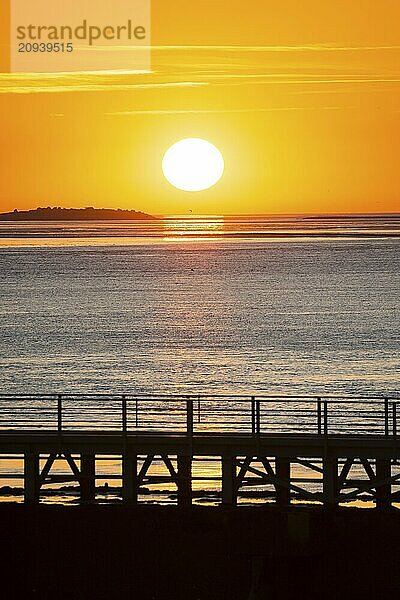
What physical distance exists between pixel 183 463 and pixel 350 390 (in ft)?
97.0

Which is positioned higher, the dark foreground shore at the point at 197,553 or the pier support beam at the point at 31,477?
the pier support beam at the point at 31,477

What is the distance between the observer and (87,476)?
99.1 ft

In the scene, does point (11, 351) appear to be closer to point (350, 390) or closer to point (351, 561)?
point (350, 390)

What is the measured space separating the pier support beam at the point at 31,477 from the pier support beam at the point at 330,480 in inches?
249

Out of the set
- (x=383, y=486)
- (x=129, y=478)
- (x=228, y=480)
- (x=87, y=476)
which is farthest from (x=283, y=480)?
(x=87, y=476)

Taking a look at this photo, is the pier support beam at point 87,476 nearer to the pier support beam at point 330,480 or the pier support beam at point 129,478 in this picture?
the pier support beam at point 129,478

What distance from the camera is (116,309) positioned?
116 meters

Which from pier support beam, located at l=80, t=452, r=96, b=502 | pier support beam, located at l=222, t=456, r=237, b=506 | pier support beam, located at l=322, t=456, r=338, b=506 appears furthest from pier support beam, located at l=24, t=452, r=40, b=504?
pier support beam, located at l=322, t=456, r=338, b=506

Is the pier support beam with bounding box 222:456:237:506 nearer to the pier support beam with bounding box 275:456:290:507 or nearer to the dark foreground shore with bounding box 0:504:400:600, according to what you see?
the dark foreground shore with bounding box 0:504:400:600

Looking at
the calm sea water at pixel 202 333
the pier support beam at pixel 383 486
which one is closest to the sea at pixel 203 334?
the calm sea water at pixel 202 333

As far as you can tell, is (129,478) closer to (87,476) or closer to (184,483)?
(184,483)

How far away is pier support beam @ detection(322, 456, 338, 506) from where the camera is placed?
2769 cm

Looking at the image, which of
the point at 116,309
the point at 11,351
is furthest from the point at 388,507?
the point at 116,309

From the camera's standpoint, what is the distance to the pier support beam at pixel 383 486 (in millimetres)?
29266
